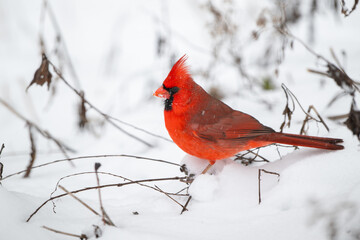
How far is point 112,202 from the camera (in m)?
1.62

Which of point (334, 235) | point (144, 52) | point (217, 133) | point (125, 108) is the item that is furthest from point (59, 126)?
point (334, 235)

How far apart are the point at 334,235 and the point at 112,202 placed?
108 centimetres

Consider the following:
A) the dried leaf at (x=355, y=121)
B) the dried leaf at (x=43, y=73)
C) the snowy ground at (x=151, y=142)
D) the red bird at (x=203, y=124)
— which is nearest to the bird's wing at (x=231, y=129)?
the red bird at (x=203, y=124)

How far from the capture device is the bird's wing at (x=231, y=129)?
155cm

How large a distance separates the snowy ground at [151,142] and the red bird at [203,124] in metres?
0.13

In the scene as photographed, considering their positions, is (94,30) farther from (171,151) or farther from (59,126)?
(171,151)

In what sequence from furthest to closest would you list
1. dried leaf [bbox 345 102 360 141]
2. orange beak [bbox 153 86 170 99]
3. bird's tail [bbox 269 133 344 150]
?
orange beak [bbox 153 86 170 99], bird's tail [bbox 269 133 344 150], dried leaf [bbox 345 102 360 141]

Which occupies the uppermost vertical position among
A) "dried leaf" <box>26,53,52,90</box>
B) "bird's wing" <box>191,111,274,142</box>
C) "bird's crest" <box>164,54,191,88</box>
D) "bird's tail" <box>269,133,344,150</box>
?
"dried leaf" <box>26,53,52,90</box>

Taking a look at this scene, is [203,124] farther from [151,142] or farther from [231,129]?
[151,142]

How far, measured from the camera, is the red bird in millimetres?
1544

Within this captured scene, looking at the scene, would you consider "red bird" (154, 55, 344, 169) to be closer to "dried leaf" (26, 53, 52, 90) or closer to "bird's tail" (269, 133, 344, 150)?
"bird's tail" (269, 133, 344, 150)

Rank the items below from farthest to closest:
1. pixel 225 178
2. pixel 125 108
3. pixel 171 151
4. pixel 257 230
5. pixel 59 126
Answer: pixel 125 108
pixel 59 126
pixel 171 151
pixel 225 178
pixel 257 230

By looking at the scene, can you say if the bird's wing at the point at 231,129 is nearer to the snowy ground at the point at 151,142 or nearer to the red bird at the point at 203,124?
the red bird at the point at 203,124

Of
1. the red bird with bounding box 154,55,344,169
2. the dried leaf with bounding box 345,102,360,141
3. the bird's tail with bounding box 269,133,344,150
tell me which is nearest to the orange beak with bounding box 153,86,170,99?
the red bird with bounding box 154,55,344,169
